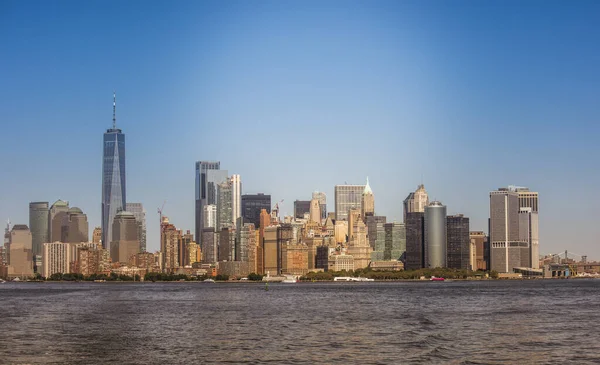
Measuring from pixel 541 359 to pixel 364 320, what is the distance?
106 ft

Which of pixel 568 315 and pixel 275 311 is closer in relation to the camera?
pixel 568 315

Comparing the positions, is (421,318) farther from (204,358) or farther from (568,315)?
(204,358)

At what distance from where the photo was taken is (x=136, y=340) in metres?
70.3

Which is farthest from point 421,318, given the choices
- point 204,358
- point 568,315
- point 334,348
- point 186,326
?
point 204,358

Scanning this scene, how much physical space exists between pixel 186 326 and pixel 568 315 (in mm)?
39408

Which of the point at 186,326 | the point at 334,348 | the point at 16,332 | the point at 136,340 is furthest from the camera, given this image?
the point at 186,326

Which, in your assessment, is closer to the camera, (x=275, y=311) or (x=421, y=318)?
(x=421, y=318)

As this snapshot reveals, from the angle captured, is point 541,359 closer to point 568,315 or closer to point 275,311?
point 568,315

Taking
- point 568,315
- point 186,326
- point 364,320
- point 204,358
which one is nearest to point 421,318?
point 364,320

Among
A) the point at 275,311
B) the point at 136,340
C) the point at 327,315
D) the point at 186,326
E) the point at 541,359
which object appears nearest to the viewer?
the point at 541,359

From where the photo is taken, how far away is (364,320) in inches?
3499

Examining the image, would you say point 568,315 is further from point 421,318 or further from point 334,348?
point 334,348

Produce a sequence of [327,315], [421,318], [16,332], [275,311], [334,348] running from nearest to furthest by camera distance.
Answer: [334,348], [16,332], [421,318], [327,315], [275,311]

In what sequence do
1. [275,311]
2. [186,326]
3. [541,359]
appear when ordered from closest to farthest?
[541,359], [186,326], [275,311]
